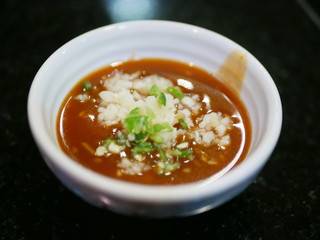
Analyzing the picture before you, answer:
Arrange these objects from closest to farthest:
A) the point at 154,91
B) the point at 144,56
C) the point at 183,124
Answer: the point at 183,124 < the point at 154,91 < the point at 144,56

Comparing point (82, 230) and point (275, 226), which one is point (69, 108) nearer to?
point (82, 230)

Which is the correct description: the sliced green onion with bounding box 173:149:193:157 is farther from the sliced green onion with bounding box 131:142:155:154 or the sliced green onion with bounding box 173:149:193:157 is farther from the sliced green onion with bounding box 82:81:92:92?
the sliced green onion with bounding box 82:81:92:92

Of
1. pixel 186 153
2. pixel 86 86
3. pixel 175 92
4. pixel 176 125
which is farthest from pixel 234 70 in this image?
pixel 86 86

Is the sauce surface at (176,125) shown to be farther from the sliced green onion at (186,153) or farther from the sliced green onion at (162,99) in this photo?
the sliced green onion at (162,99)

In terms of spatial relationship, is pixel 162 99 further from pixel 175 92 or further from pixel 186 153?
pixel 186 153

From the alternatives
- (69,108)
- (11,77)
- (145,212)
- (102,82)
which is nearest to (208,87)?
(102,82)

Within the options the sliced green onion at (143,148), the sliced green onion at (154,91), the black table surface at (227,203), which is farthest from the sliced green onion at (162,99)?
the black table surface at (227,203)
